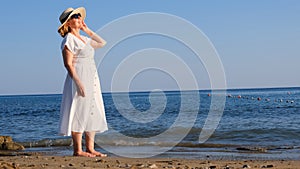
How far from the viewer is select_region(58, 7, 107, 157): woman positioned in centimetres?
618

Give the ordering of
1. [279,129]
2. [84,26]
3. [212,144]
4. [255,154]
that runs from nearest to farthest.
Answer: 1. [84,26]
2. [255,154]
3. [212,144]
4. [279,129]

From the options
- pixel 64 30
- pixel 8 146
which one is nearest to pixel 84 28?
pixel 64 30

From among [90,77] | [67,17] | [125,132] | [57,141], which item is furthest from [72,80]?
[125,132]

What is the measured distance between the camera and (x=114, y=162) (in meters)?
6.73

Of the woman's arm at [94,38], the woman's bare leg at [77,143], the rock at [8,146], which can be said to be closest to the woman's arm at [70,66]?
the woman's arm at [94,38]

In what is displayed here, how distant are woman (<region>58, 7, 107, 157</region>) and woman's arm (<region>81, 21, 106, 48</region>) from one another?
0.16ft

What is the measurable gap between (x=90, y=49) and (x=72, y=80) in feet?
1.66

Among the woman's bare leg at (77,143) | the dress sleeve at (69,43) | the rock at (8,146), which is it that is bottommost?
the rock at (8,146)

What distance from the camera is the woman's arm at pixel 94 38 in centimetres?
654

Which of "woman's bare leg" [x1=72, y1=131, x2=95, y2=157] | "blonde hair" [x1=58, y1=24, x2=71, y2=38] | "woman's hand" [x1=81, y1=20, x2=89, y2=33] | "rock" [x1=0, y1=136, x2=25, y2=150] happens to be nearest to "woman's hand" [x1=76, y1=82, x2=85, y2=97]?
"woman's bare leg" [x1=72, y1=131, x2=95, y2=157]

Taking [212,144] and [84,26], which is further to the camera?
[212,144]

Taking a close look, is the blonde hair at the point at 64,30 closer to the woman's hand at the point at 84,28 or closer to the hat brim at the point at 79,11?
the hat brim at the point at 79,11

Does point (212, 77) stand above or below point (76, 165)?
above

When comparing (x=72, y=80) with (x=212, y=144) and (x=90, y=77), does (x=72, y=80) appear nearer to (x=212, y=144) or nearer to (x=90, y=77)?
(x=90, y=77)
